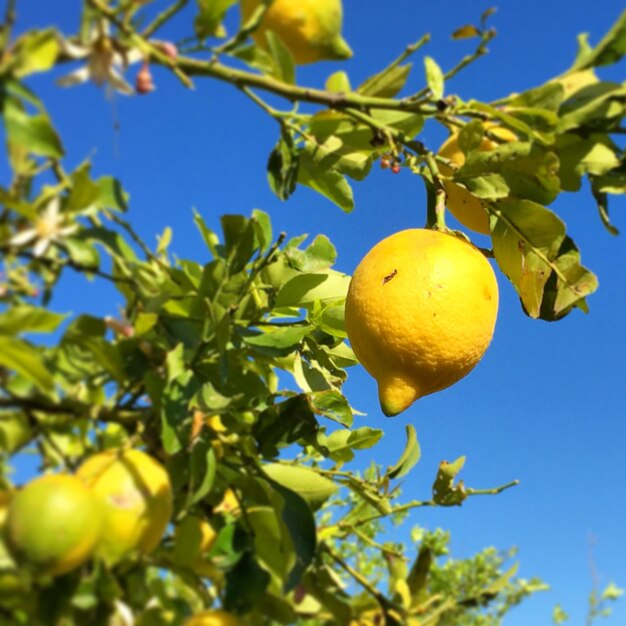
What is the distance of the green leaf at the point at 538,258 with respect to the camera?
0.87 meters

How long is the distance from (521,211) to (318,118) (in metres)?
0.28

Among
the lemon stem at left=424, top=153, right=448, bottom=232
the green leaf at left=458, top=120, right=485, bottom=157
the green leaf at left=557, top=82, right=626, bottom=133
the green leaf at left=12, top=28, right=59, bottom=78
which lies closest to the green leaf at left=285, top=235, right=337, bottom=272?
the lemon stem at left=424, top=153, right=448, bottom=232

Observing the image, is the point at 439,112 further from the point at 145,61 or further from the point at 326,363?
the point at 326,363

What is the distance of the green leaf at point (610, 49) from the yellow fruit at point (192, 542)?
2.21 ft

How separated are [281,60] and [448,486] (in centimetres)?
79

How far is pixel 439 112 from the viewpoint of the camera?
33.1 inches

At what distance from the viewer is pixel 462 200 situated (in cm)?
104

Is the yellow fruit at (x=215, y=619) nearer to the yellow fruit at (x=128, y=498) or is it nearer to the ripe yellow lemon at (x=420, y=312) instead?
the yellow fruit at (x=128, y=498)

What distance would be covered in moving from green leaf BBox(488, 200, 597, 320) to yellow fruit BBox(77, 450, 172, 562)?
0.50 meters

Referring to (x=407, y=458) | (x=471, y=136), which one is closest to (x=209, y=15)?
(x=471, y=136)

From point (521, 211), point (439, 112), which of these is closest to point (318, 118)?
point (439, 112)

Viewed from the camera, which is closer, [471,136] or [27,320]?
[27,320]

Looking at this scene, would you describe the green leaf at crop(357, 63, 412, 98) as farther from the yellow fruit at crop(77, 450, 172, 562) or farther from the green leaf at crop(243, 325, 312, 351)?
the yellow fruit at crop(77, 450, 172, 562)

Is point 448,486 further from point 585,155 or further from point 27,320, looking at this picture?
point 27,320
